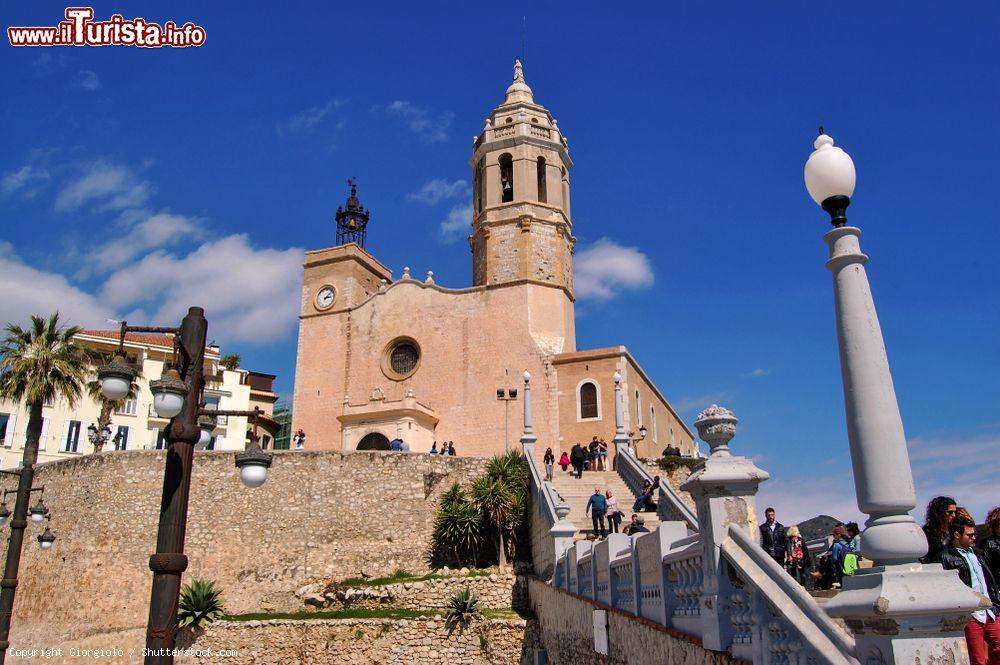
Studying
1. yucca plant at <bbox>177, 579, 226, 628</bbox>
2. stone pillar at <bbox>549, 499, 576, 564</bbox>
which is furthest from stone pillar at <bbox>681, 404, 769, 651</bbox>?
yucca plant at <bbox>177, 579, 226, 628</bbox>

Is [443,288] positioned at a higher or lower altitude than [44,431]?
higher

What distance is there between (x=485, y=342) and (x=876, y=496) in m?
27.8

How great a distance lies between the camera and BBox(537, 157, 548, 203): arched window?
113 ft

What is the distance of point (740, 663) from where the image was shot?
536 centimetres

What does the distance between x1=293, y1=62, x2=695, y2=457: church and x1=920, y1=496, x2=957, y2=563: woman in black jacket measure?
22336 millimetres

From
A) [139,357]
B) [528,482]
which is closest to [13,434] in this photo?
[139,357]

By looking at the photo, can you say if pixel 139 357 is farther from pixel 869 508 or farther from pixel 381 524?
pixel 869 508

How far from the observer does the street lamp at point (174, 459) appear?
6129 millimetres

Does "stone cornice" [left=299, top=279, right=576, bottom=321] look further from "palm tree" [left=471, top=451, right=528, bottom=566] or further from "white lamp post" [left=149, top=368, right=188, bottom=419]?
"white lamp post" [left=149, top=368, right=188, bottom=419]

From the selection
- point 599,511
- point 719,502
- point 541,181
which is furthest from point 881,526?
point 541,181

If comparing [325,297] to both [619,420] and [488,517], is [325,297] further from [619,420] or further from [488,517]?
[488,517]

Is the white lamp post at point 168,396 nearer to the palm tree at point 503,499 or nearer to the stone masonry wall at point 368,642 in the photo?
the stone masonry wall at point 368,642

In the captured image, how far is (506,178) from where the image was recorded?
3500cm

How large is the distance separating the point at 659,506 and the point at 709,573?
12.8 metres
